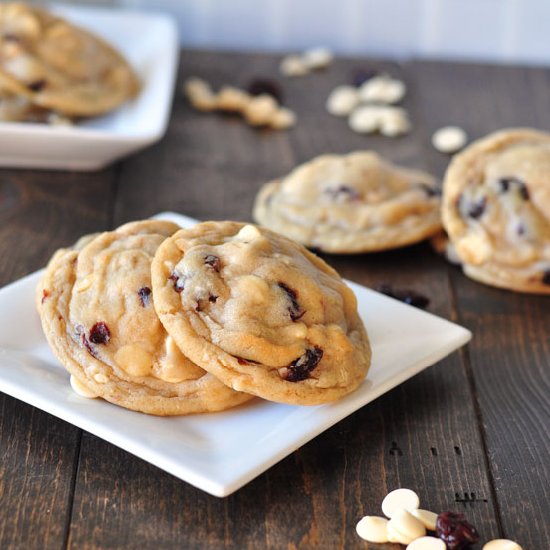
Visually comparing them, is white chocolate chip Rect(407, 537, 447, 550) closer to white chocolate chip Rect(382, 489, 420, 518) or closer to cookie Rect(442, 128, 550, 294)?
white chocolate chip Rect(382, 489, 420, 518)

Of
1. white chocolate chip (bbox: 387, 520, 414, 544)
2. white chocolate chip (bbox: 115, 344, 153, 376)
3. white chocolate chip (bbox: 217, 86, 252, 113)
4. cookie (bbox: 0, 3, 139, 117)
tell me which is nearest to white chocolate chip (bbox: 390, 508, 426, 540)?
white chocolate chip (bbox: 387, 520, 414, 544)

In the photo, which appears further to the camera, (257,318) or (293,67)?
(293,67)

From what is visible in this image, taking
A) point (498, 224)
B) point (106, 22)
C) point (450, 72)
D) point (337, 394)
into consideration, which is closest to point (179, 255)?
point (337, 394)

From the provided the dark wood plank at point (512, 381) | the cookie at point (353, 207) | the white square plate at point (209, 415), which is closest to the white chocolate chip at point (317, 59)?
the dark wood plank at point (512, 381)

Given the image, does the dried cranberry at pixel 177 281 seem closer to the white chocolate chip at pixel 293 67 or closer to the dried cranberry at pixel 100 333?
the dried cranberry at pixel 100 333

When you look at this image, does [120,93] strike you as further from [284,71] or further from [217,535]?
[217,535]

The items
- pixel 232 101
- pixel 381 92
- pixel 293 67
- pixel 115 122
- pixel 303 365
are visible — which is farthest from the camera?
pixel 293 67

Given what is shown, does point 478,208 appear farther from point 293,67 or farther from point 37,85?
point 293,67

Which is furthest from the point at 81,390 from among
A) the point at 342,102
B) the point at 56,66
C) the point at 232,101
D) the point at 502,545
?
the point at 342,102
